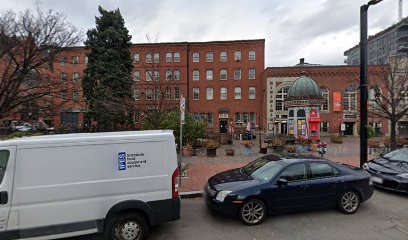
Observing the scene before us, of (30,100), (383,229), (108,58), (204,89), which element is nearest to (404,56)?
(383,229)

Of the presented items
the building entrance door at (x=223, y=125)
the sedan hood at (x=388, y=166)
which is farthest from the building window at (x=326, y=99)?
the sedan hood at (x=388, y=166)

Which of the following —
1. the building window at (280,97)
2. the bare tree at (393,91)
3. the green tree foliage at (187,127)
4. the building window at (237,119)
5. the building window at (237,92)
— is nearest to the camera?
the bare tree at (393,91)

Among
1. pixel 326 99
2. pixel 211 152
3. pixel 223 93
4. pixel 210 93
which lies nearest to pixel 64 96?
pixel 211 152

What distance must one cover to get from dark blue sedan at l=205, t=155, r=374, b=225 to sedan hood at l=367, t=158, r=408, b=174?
200cm

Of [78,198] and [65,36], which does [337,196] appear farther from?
[65,36]

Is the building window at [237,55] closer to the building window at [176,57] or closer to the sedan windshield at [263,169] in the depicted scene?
the building window at [176,57]

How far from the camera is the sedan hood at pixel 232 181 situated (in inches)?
208

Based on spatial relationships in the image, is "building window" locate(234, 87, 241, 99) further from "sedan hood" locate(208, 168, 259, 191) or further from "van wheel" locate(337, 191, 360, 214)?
"van wheel" locate(337, 191, 360, 214)

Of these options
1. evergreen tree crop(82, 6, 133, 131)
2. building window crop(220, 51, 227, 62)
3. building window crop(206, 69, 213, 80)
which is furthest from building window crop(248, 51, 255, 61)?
evergreen tree crop(82, 6, 133, 131)

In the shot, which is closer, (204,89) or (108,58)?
(108,58)

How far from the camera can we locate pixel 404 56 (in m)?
13.0

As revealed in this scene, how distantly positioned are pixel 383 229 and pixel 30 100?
1295 centimetres

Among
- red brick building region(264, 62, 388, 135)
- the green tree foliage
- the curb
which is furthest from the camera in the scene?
red brick building region(264, 62, 388, 135)

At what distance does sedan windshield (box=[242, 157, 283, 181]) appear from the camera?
5595 millimetres
